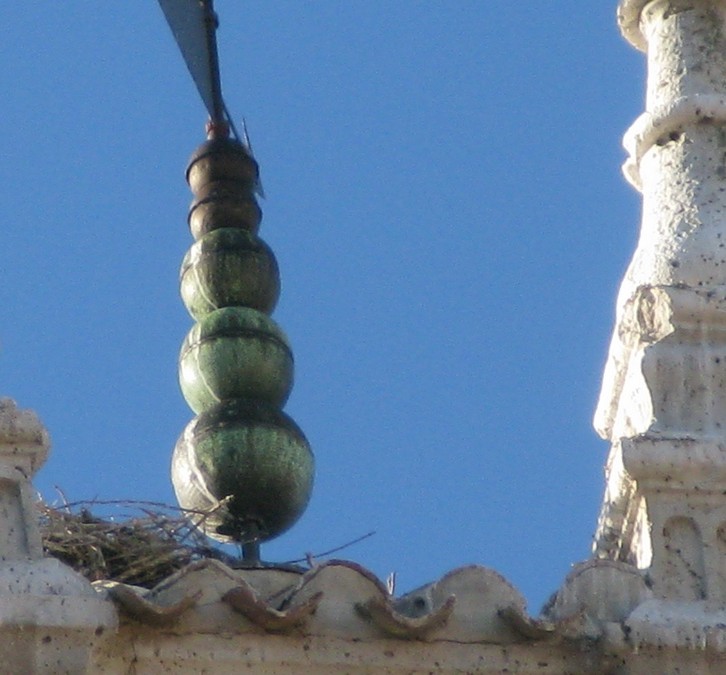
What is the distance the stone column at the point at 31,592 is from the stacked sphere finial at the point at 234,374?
4.36ft

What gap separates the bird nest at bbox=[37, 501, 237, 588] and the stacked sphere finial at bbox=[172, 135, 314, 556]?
92 millimetres

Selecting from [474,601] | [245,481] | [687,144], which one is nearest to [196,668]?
[474,601]

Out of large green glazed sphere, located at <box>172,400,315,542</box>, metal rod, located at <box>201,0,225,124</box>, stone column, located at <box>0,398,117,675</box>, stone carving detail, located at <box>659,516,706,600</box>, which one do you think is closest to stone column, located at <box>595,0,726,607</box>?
stone carving detail, located at <box>659,516,706,600</box>

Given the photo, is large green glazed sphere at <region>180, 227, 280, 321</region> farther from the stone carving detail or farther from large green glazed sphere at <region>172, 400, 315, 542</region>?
the stone carving detail

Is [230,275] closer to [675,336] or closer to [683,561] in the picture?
[675,336]

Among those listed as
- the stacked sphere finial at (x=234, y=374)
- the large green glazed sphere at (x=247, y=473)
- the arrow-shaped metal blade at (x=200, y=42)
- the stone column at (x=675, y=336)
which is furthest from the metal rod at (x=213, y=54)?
the stone column at (x=675, y=336)

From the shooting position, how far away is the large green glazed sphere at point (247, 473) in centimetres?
889

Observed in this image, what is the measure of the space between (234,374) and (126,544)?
0.64 metres

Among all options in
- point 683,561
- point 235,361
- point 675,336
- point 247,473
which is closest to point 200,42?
point 235,361

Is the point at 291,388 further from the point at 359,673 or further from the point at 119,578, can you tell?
the point at 359,673

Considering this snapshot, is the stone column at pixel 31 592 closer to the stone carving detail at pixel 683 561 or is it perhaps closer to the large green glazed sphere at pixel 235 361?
the stone carving detail at pixel 683 561

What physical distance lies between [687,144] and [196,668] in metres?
2.09

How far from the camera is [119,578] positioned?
8562 mm

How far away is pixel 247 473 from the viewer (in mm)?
8875
